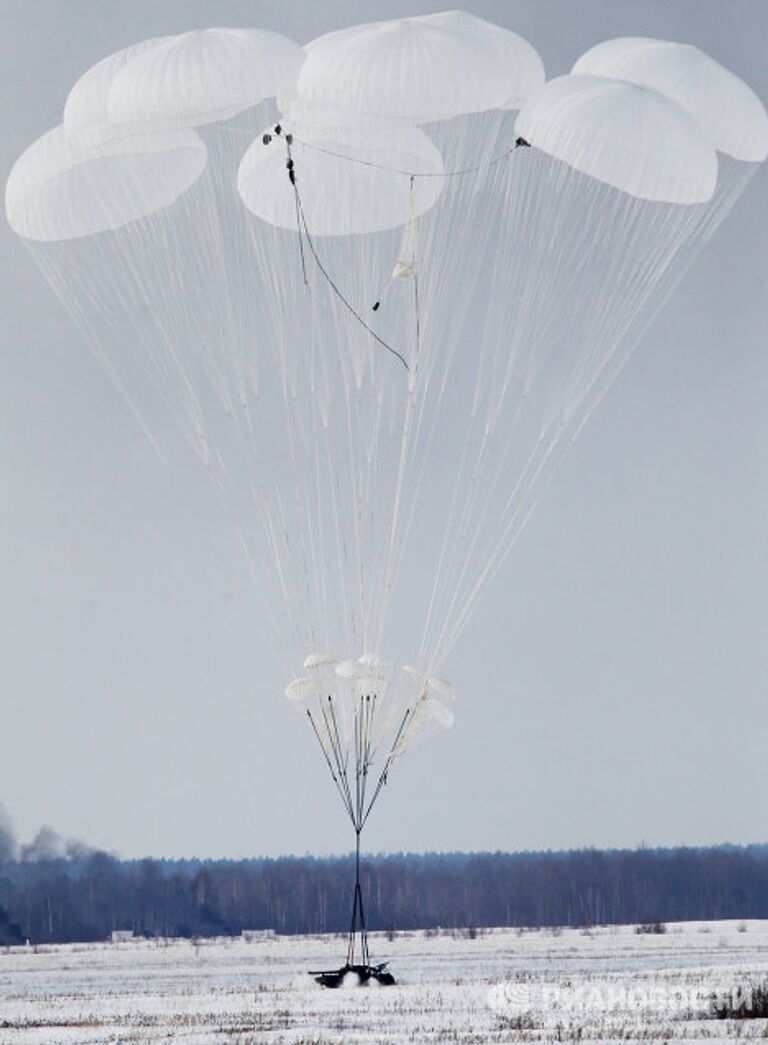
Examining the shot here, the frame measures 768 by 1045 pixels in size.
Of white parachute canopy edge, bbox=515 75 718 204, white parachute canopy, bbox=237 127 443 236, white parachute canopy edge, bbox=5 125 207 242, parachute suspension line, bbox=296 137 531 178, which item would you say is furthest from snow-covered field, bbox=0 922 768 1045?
white parachute canopy, bbox=237 127 443 236

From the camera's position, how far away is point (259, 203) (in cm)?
2266

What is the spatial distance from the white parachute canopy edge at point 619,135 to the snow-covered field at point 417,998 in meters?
9.28

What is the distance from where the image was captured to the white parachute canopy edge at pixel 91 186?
20.9 metres

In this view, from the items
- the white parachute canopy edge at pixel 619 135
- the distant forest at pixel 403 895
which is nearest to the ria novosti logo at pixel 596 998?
the white parachute canopy edge at pixel 619 135

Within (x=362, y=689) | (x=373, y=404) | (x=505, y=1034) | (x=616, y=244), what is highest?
(x=616, y=244)

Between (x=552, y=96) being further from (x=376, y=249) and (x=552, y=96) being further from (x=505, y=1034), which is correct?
(x=505, y=1034)

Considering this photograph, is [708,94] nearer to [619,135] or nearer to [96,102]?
[619,135]

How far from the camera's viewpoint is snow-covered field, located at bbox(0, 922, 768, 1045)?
18188mm

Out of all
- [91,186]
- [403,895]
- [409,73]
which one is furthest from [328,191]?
[403,895]

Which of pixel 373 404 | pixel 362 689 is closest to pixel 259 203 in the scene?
pixel 373 404

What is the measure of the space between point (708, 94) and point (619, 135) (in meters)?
2.04

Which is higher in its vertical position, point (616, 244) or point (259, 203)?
point (259, 203)

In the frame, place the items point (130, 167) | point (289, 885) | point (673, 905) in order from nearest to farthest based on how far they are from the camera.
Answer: point (130, 167) → point (673, 905) → point (289, 885)

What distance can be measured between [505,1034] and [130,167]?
460 inches
